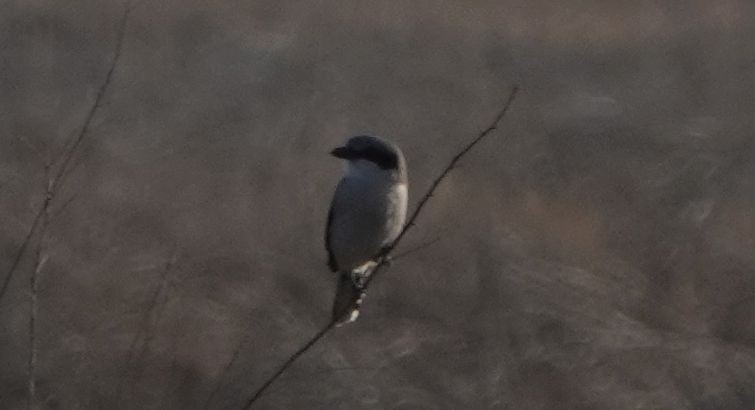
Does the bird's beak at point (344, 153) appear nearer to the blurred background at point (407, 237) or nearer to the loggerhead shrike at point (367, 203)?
the loggerhead shrike at point (367, 203)

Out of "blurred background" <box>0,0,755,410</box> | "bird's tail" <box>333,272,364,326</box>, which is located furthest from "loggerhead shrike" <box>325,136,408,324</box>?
"blurred background" <box>0,0,755,410</box>

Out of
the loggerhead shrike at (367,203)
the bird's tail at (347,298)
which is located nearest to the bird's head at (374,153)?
the loggerhead shrike at (367,203)

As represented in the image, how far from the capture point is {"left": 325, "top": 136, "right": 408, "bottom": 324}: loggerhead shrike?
4.14 m

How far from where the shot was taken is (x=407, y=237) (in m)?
7.03

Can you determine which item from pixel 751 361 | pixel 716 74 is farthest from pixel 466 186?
pixel 716 74

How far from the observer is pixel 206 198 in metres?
7.29

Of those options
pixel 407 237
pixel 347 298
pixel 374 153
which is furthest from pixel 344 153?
pixel 407 237

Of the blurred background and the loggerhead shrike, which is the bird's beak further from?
the blurred background

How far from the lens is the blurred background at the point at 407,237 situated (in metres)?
5.79

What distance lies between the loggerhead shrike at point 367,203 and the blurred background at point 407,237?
43cm

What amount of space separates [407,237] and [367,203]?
9.44 ft

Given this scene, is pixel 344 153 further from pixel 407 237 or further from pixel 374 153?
pixel 407 237

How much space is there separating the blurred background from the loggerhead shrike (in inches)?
17.0

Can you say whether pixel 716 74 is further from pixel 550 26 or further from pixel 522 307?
pixel 522 307
